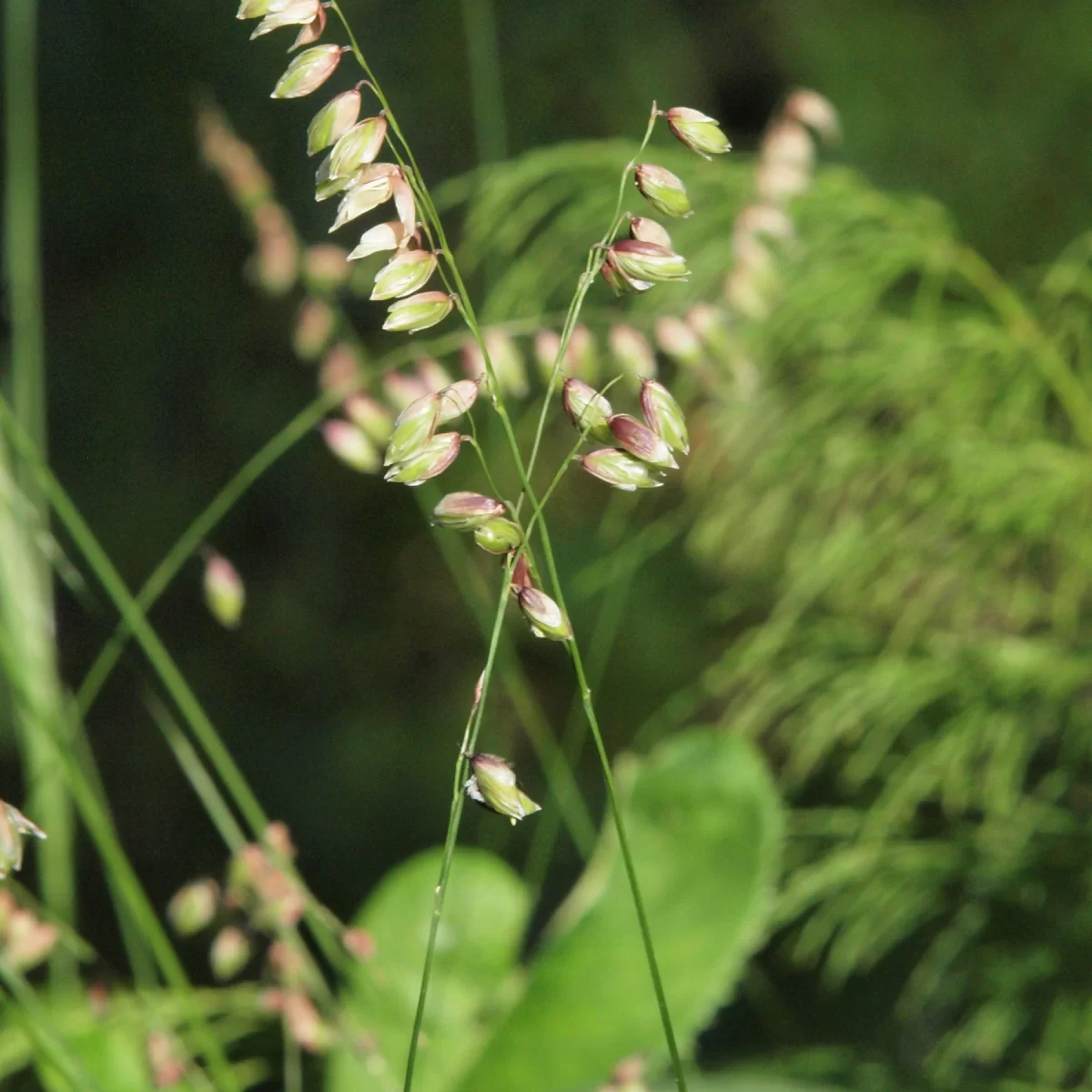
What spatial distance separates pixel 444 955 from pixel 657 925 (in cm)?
15

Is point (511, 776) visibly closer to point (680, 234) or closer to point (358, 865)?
point (680, 234)

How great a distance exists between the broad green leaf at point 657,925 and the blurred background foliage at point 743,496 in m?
0.10

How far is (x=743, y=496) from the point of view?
0.78 m

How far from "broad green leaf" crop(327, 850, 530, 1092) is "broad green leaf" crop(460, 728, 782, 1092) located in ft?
0.20

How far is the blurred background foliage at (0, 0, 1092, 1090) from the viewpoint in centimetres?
68

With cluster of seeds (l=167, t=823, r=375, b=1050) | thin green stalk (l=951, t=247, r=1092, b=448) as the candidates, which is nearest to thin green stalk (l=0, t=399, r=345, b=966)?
cluster of seeds (l=167, t=823, r=375, b=1050)

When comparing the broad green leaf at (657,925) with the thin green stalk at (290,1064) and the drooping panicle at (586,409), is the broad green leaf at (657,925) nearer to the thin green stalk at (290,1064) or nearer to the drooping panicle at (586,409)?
the thin green stalk at (290,1064)

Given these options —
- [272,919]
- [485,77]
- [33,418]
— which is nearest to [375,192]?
[272,919]

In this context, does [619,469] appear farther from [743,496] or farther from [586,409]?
[743,496]

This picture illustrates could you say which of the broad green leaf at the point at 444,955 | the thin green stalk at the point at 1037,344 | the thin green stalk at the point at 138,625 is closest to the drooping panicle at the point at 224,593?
the thin green stalk at the point at 138,625

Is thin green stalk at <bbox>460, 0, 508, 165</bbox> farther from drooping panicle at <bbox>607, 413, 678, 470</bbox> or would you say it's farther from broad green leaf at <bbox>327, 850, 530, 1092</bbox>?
drooping panicle at <bbox>607, 413, 678, 470</bbox>

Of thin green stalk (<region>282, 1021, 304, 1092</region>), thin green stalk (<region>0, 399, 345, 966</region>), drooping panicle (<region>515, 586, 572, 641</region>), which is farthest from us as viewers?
thin green stalk (<region>282, 1021, 304, 1092</region>)

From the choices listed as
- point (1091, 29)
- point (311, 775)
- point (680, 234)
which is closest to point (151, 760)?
point (311, 775)

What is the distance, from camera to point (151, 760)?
4.21 feet
